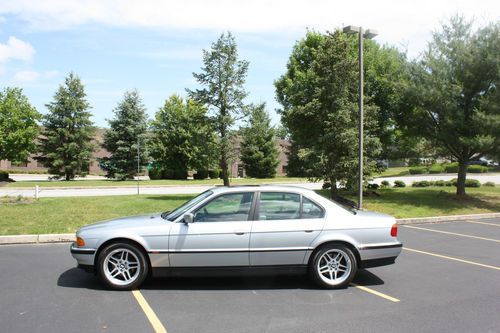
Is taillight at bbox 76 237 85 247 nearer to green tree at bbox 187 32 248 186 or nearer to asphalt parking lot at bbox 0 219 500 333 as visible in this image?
asphalt parking lot at bbox 0 219 500 333

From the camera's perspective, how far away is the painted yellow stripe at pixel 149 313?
460cm

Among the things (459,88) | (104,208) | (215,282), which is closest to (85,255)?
(215,282)

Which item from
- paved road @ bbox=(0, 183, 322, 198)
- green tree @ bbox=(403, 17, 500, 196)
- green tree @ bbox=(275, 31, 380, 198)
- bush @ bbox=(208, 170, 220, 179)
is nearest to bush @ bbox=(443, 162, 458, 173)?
bush @ bbox=(208, 170, 220, 179)

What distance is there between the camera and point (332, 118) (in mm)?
17359

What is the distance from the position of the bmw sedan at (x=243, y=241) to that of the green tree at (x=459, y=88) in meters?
12.5

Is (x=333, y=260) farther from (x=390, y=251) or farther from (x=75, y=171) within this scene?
(x=75, y=171)

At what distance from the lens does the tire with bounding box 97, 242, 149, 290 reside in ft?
19.3

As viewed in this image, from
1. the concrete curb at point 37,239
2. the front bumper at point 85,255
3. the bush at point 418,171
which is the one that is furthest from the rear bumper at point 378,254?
the bush at point 418,171

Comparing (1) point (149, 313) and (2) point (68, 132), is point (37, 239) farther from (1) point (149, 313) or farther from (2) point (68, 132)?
(2) point (68, 132)

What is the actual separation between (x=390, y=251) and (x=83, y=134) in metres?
37.1

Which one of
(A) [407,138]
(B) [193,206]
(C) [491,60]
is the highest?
(C) [491,60]

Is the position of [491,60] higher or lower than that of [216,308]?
higher

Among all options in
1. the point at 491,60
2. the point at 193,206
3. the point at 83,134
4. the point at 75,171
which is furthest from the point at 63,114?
the point at 193,206

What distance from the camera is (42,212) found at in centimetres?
1280
